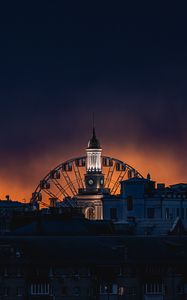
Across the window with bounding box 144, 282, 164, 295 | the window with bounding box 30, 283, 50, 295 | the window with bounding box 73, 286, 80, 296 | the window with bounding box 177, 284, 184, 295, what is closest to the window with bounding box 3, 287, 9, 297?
the window with bounding box 30, 283, 50, 295

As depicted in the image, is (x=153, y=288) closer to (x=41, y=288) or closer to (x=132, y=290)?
(x=132, y=290)

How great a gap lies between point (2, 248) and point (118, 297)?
1021cm

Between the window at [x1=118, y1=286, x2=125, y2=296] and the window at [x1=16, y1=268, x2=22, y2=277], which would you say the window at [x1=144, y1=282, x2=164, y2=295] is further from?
the window at [x1=16, y1=268, x2=22, y2=277]

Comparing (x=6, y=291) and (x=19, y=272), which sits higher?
(x=19, y=272)

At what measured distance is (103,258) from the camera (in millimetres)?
149625

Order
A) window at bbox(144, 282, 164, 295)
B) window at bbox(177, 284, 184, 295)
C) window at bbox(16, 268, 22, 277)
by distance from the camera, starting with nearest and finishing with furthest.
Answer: window at bbox(16, 268, 22, 277) < window at bbox(144, 282, 164, 295) < window at bbox(177, 284, 184, 295)

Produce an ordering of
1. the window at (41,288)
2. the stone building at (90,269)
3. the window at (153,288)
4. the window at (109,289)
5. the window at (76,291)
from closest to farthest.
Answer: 1. the stone building at (90,269)
2. the window at (41,288)
3. the window at (76,291)
4. the window at (109,289)
5. the window at (153,288)

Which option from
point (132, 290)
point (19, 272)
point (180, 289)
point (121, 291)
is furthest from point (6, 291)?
point (180, 289)

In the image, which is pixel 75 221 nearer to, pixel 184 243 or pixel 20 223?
pixel 20 223

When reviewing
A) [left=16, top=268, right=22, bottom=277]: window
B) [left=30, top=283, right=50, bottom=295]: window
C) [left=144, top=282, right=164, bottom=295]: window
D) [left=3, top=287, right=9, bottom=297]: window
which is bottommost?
[left=3, top=287, right=9, bottom=297]: window

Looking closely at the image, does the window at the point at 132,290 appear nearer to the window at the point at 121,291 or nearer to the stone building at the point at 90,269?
the stone building at the point at 90,269

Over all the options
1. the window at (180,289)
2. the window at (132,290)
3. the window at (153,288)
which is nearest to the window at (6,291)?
the window at (132,290)

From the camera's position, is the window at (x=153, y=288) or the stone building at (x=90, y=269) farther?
the window at (x=153, y=288)

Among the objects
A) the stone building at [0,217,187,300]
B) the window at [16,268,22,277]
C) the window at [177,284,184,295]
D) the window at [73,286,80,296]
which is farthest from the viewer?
the window at [177,284,184,295]
